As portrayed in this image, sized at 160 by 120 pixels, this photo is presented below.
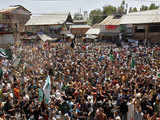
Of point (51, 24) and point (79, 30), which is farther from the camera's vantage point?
point (79, 30)

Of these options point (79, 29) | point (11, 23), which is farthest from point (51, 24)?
point (79, 29)

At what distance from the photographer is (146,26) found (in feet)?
83.5

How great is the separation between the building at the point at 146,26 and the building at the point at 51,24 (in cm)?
1014

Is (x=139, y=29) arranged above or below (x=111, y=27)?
below

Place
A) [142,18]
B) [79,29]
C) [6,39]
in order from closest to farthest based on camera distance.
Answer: [6,39]
[142,18]
[79,29]

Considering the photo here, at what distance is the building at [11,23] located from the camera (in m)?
25.2

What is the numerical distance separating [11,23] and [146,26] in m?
19.3

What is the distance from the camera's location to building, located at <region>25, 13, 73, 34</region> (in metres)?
32.1

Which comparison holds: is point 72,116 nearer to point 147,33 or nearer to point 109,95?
point 109,95

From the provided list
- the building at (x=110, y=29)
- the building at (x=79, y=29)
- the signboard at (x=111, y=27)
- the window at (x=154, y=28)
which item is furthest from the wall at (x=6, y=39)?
the building at (x=79, y=29)

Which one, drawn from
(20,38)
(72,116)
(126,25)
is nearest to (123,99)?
(72,116)

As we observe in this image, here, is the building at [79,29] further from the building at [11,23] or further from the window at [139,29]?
the window at [139,29]

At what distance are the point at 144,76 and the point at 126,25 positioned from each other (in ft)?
64.1

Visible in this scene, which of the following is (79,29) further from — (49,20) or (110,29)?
(110,29)
